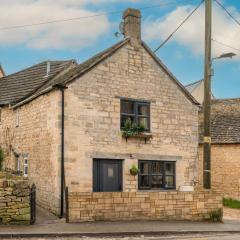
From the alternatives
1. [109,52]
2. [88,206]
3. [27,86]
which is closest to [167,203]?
[88,206]

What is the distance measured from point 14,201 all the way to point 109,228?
3.21 m

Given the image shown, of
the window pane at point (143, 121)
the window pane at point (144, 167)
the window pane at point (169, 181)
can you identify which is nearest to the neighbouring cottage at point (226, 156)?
the window pane at point (169, 181)

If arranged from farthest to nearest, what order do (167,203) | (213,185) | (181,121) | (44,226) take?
(213,185) < (181,121) < (167,203) < (44,226)

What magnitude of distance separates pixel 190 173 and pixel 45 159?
7.06m

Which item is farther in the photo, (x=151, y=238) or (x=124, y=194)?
(x=124, y=194)

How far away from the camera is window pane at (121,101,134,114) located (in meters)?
20.8

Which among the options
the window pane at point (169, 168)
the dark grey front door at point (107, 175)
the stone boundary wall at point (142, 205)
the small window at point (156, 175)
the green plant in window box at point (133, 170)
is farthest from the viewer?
the window pane at point (169, 168)

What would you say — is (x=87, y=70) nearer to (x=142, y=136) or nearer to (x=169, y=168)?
(x=142, y=136)

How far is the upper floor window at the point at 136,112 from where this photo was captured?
68.2ft

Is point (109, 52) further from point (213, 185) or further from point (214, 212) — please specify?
point (213, 185)

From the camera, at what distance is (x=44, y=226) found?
49.4 ft

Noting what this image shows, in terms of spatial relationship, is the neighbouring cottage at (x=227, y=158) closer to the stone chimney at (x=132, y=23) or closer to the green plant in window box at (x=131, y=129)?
the green plant in window box at (x=131, y=129)

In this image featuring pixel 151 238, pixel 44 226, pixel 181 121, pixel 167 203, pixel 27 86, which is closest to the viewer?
pixel 151 238

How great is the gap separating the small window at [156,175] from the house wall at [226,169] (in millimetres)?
7927
